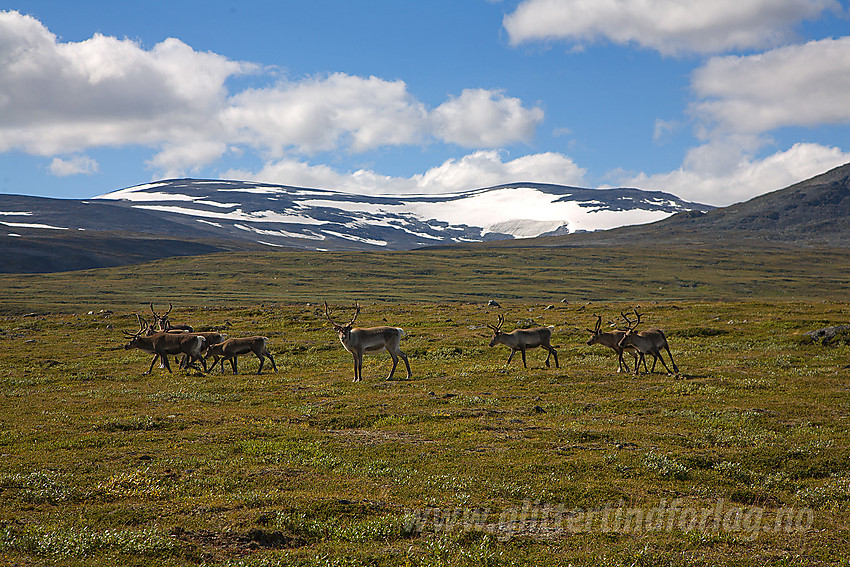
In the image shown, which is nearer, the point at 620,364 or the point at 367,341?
the point at 367,341

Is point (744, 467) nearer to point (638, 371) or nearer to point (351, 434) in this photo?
point (351, 434)

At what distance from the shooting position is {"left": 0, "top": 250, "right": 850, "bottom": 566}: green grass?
10.3m

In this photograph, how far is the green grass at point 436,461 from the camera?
10266 mm

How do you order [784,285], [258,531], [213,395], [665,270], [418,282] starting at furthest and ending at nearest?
1. [665,270]
2. [418,282]
3. [784,285]
4. [213,395]
5. [258,531]

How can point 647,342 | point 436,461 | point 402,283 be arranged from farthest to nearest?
1. point 402,283
2. point 647,342
3. point 436,461

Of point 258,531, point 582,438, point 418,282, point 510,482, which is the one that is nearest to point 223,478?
point 258,531

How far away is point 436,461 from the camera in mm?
14906

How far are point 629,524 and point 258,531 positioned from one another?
641cm

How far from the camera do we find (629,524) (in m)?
11.2

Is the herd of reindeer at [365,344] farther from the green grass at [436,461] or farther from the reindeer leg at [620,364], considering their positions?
the green grass at [436,461]

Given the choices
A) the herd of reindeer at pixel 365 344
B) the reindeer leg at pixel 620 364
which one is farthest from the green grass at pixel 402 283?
the reindeer leg at pixel 620 364

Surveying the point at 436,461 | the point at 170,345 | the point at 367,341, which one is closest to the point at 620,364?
the point at 367,341

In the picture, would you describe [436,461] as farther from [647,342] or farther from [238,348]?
[238,348]

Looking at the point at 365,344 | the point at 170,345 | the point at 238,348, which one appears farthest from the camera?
the point at 170,345
